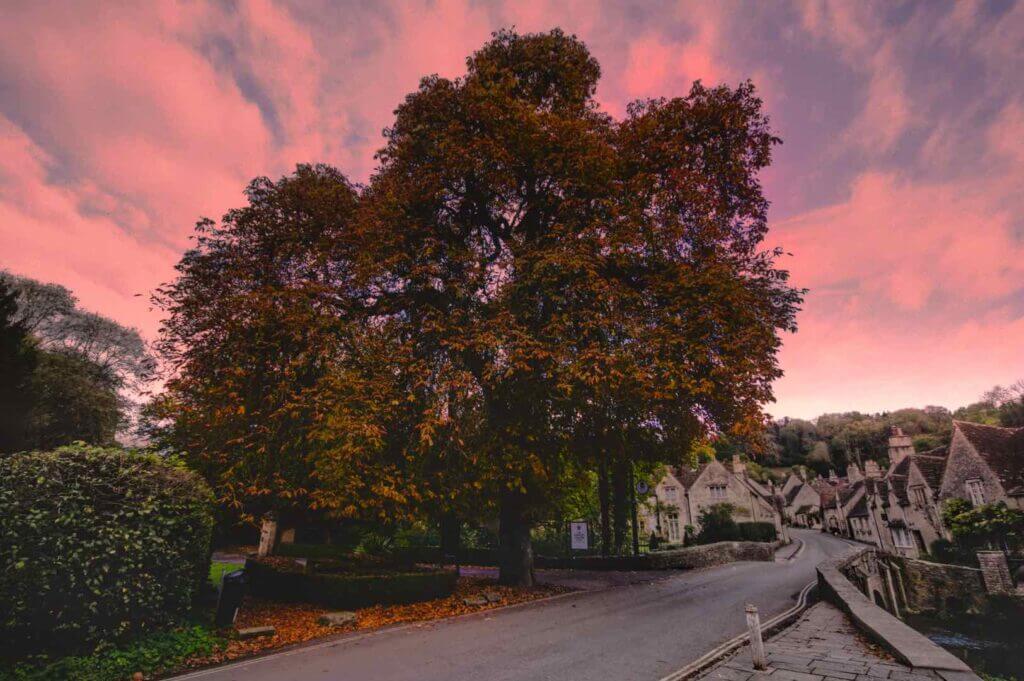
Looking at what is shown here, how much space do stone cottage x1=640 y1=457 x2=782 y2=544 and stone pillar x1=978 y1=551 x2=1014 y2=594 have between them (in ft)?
88.2

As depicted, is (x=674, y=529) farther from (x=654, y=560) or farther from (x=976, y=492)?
(x=654, y=560)

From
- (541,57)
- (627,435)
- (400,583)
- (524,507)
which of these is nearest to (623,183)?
(541,57)

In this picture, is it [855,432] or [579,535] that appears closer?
[579,535]

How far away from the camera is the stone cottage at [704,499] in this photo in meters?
55.3

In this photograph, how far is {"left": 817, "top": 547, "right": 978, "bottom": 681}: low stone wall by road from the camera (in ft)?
20.3

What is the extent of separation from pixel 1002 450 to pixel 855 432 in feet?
338

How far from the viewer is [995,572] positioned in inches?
1061

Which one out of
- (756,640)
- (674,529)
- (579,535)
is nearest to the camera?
(756,640)

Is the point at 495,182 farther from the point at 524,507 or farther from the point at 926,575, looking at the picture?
the point at 926,575

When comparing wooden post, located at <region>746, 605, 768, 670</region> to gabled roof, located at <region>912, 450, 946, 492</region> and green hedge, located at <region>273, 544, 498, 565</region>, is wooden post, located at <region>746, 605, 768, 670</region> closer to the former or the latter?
green hedge, located at <region>273, 544, 498, 565</region>

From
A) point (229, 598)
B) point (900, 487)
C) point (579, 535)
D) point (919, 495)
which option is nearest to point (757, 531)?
point (900, 487)

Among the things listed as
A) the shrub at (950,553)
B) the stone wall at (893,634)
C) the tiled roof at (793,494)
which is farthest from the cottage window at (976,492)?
the tiled roof at (793,494)

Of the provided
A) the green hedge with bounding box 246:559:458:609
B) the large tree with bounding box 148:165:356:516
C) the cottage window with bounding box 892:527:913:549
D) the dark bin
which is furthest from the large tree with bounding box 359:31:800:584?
the cottage window with bounding box 892:527:913:549

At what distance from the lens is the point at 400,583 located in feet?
41.8
